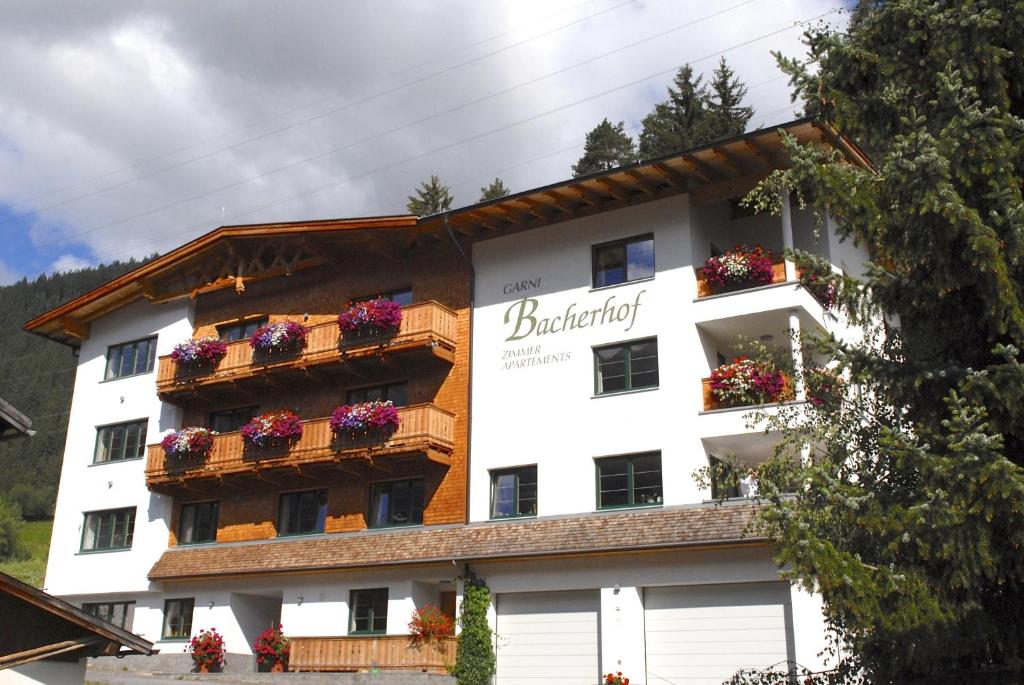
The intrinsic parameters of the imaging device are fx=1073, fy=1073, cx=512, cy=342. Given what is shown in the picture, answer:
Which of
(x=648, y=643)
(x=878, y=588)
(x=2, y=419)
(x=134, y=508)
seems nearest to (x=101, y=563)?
(x=134, y=508)

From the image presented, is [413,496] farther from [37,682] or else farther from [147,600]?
[37,682]

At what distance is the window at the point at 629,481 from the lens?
25453mm

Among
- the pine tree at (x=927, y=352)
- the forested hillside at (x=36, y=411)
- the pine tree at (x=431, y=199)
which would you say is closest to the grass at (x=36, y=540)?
the forested hillside at (x=36, y=411)

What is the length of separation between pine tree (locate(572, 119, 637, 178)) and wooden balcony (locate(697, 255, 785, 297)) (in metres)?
26.2

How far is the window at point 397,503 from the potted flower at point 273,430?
2835 mm

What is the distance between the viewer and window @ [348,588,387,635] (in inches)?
1107

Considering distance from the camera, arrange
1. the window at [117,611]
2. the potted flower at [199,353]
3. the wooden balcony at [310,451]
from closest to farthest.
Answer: the wooden balcony at [310,451], the potted flower at [199,353], the window at [117,611]

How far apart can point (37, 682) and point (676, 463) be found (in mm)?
14812

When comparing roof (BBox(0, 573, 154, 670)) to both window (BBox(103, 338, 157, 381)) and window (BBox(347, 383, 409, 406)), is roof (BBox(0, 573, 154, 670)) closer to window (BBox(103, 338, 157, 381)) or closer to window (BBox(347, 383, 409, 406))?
window (BBox(347, 383, 409, 406))

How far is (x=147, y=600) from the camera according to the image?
108ft

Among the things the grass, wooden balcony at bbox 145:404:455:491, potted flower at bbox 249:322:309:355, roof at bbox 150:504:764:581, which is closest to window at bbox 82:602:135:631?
roof at bbox 150:504:764:581

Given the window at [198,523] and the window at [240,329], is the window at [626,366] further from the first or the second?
Answer: the window at [198,523]

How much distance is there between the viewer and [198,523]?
33312mm

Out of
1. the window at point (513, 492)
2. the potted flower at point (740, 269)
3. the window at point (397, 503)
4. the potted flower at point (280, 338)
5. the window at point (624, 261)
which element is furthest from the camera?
the potted flower at point (280, 338)
